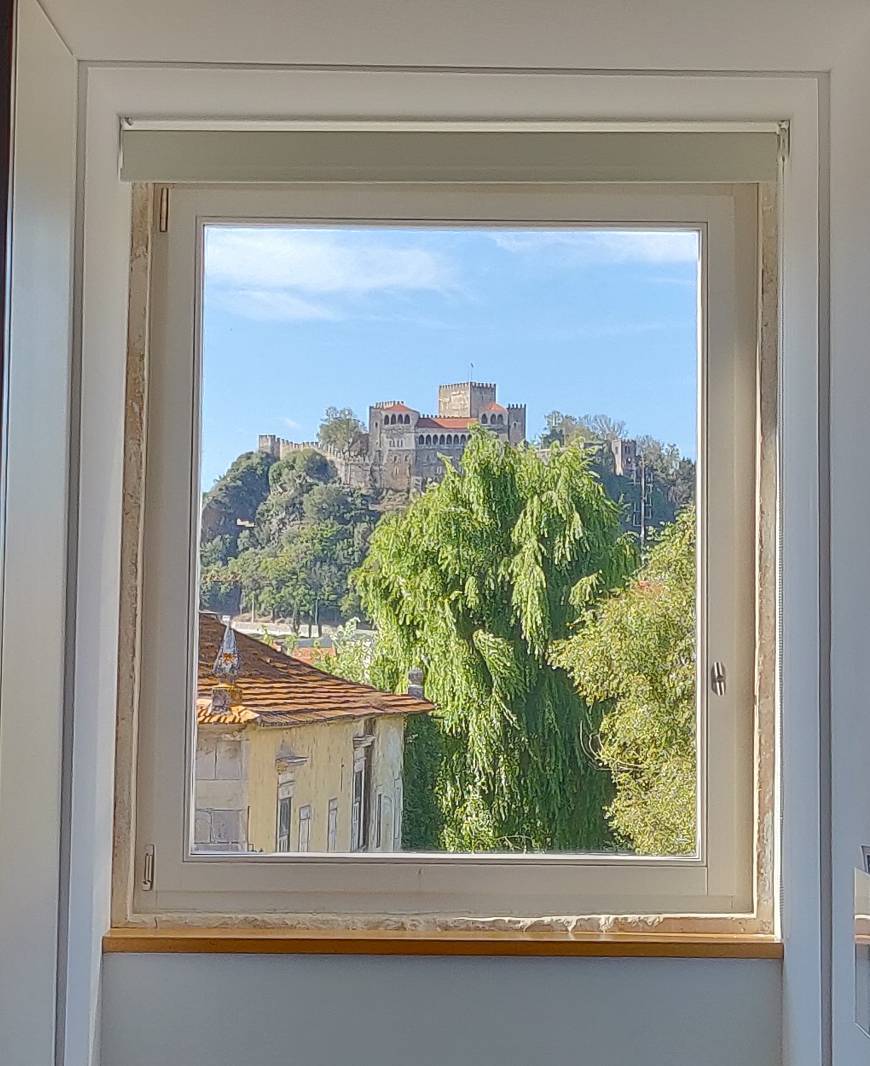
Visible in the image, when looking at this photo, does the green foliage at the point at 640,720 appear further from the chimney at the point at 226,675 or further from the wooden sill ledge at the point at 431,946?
the chimney at the point at 226,675

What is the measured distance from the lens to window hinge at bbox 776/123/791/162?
1.95 metres

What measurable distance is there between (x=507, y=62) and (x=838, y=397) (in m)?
0.66

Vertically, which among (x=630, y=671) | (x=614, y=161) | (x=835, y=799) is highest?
(x=614, y=161)

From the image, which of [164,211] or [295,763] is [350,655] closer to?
[295,763]

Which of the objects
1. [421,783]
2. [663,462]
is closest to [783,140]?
[663,462]

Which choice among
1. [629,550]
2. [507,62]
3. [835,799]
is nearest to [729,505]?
[629,550]

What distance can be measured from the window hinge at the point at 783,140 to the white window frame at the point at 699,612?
129mm

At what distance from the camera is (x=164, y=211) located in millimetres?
2094

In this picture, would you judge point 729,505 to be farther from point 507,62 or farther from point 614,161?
point 507,62

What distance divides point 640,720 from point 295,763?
578 millimetres

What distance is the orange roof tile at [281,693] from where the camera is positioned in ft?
6.84

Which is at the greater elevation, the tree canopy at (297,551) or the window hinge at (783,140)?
the window hinge at (783,140)

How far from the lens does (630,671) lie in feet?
6.86

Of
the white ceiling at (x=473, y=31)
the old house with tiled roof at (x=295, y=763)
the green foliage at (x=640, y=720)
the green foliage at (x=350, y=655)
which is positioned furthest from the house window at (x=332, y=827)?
the white ceiling at (x=473, y=31)
